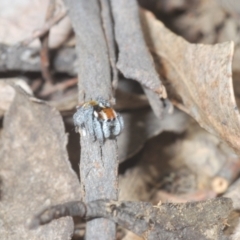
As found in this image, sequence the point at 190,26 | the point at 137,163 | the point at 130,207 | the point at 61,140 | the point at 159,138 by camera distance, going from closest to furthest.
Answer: the point at 130,207 < the point at 61,140 < the point at 137,163 < the point at 159,138 < the point at 190,26

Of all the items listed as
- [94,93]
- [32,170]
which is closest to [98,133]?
[94,93]

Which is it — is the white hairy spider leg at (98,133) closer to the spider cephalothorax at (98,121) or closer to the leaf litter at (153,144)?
the spider cephalothorax at (98,121)

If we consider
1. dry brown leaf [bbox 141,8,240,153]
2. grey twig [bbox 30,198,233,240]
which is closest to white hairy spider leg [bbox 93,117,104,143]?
grey twig [bbox 30,198,233,240]

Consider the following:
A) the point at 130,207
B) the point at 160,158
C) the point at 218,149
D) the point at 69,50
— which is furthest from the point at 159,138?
the point at 130,207

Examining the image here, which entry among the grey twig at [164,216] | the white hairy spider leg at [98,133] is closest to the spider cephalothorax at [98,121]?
the white hairy spider leg at [98,133]

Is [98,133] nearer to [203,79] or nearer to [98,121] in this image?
[98,121]

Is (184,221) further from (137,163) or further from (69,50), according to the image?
(69,50)
